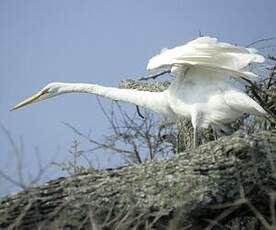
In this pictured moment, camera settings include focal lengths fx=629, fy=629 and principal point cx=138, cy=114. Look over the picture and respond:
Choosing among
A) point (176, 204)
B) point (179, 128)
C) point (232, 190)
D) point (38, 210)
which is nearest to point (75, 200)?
point (38, 210)

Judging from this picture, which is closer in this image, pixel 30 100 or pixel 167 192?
pixel 167 192

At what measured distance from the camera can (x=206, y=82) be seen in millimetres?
5234

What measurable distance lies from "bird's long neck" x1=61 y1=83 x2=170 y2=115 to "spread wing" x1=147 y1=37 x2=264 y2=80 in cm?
44

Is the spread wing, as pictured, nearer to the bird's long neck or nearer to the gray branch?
the bird's long neck

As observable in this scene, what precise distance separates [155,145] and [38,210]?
277 centimetres

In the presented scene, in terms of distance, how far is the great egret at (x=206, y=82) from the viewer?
4.97m

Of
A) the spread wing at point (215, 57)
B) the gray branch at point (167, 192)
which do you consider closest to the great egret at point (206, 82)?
the spread wing at point (215, 57)

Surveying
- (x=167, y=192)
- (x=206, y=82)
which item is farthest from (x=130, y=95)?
(x=167, y=192)

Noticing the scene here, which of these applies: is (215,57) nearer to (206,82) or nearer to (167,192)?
(206,82)

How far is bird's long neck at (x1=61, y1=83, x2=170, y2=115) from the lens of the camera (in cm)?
552

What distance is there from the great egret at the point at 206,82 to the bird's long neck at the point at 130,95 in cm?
1

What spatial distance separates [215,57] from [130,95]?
39.5 inches

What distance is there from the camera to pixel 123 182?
344cm

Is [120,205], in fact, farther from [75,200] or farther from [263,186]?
[263,186]
